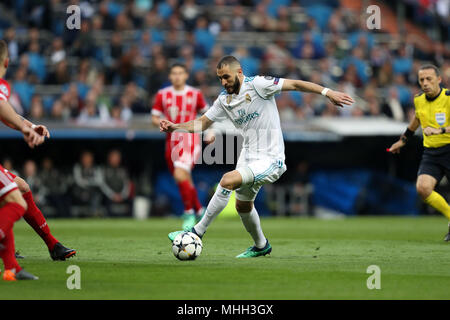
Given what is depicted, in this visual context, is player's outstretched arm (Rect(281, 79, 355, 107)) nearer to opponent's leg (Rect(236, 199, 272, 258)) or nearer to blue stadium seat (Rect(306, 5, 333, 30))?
opponent's leg (Rect(236, 199, 272, 258))

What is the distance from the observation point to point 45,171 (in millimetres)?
21062

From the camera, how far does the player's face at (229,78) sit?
952 cm

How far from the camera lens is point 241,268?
856 centimetres

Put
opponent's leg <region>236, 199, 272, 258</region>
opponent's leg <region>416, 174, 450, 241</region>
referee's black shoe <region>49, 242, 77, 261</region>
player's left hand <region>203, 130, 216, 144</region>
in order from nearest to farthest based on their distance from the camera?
1. referee's black shoe <region>49, 242, 77, 261</region>
2. opponent's leg <region>236, 199, 272, 258</region>
3. player's left hand <region>203, 130, 216, 144</region>
4. opponent's leg <region>416, 174, 450, 241</region>

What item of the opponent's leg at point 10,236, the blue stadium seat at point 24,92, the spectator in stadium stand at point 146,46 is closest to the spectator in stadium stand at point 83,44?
the spectator in stadium stand at point 146,46

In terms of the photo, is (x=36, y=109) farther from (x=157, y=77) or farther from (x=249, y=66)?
(x=249, y=66)

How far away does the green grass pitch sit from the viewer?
6812 millimetres

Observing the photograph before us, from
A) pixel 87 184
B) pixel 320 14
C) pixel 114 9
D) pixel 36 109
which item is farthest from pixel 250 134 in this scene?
pixel 320 14

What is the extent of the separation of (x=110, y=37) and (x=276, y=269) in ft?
57.2

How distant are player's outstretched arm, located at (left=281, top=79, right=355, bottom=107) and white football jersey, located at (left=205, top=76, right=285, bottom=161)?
28cm

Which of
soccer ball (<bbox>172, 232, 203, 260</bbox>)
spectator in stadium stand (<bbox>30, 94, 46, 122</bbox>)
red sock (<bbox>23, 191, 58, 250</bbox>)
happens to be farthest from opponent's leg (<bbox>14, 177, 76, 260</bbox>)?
spectator in stadium stand (<bbox>30, 94, 46, 122</bbox>)
